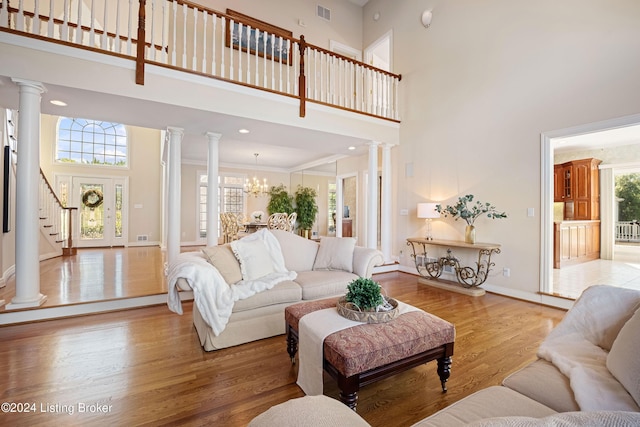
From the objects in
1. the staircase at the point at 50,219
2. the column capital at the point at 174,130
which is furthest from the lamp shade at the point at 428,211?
the staircase at the point at 50,219

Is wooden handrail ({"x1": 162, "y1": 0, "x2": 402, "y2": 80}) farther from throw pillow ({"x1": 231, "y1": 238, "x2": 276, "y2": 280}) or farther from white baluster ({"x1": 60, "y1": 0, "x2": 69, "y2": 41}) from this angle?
throw pillow ({"x1": 231, "y1": 238, "x2": 276, "y2": 280})

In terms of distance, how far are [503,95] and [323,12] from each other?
447 cm

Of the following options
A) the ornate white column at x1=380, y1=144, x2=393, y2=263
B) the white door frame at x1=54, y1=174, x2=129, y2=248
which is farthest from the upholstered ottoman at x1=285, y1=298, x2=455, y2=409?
the white door frame at x1=54, y1=174, x2=129, y2=248

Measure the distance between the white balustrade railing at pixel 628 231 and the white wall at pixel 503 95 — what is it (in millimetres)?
6634

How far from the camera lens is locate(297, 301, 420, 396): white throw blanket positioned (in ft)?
5.74

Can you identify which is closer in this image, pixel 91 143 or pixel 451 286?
pixel 451 286

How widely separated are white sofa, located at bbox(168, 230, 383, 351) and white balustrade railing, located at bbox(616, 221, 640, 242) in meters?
8.70

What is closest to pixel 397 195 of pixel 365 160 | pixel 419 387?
pixel 365 160

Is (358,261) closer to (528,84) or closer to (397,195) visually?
(397,195)

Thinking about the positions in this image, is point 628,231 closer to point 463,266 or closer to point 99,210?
point 463,266

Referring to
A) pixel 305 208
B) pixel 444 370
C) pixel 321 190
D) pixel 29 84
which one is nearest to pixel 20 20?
pixel 29 84

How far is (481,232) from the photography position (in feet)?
14.7

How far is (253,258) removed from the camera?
9.63 ft

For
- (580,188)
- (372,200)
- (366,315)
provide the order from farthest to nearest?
(580,188) → (372,200) → (366,315)
